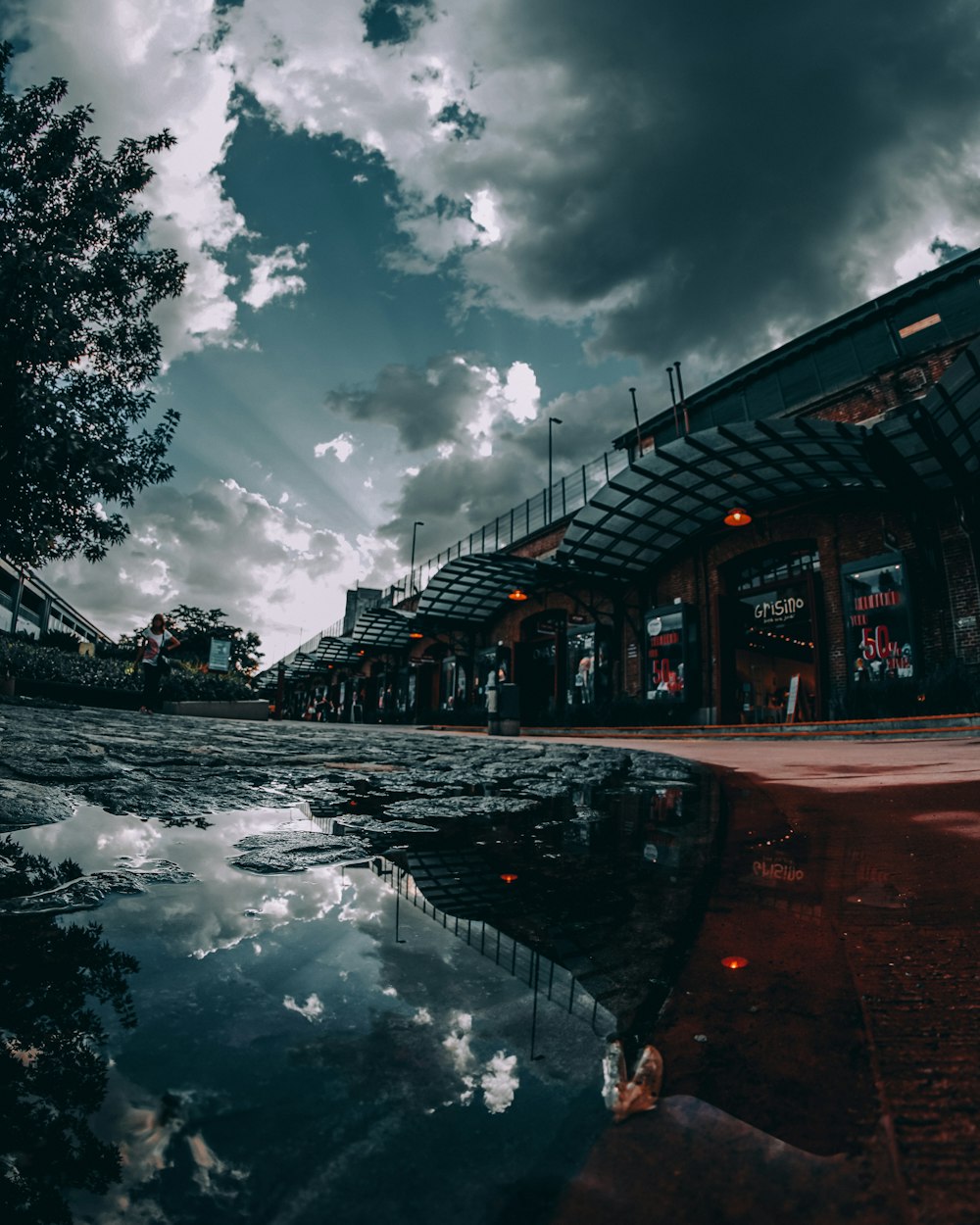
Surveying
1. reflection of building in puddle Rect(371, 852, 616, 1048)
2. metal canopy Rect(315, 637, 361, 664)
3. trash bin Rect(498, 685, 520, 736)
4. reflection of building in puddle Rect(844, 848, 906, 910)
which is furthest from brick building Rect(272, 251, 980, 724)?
metal canopy Rect(315, 637, 361, 664)

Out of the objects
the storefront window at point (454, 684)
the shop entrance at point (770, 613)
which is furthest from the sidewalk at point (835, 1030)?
the storefront window at point (454, 684)

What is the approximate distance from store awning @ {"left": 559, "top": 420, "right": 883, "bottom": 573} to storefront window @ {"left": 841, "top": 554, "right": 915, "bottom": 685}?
1682 millimetres

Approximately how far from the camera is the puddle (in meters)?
0.45

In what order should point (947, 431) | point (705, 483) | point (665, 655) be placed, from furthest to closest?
point (665, 655), point (705, 483), point (947, 431)

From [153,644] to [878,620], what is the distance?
13.4 m

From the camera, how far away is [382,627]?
89.0ft

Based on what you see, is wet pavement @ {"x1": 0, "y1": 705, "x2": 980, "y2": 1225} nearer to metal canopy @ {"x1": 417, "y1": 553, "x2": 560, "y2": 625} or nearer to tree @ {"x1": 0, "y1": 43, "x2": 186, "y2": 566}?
tree @ {"x1": 0, "y1": 43, "x2": 186, "y2": 566}

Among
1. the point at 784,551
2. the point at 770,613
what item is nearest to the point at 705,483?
the point at 784,551

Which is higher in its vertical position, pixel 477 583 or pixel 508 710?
pixel 477 583

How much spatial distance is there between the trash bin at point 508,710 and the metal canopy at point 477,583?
14.3 ft

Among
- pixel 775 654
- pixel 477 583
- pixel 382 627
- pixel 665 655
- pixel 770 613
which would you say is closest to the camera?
pixel 770 613

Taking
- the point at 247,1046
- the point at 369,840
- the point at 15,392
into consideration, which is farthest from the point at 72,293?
the point at 247,1046

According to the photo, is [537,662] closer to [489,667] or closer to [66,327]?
[489,667]

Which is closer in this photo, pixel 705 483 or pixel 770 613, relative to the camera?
pixel 705 483
